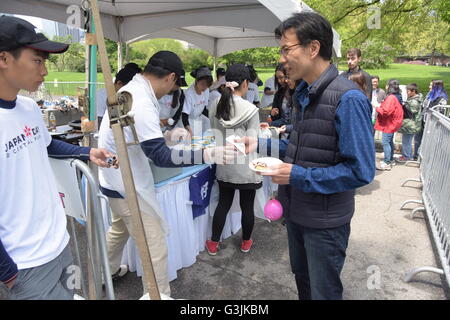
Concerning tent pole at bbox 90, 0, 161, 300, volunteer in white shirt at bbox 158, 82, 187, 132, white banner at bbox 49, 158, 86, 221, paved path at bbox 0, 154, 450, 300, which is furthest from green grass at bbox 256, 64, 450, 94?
tent pole at bbox 90, 0, 161, 300

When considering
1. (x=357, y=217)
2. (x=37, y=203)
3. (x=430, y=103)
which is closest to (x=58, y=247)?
(x=37, y=203)

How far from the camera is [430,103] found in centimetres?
752

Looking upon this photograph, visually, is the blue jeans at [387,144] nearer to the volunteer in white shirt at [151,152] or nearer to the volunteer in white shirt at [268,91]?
the volunteer in white shirt at [268,91]

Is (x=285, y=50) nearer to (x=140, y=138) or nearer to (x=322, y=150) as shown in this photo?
(x=322, y=150)

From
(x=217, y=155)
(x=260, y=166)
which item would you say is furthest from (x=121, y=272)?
(x=260, y=166)

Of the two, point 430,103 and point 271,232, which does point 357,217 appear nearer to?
point 271,232

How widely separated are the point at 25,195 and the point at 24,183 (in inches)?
2.0

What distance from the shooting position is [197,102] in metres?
5.46

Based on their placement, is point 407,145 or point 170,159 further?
point 407,145

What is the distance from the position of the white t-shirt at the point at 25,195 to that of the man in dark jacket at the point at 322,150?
1063 millimetres

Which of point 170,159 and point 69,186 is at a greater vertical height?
point 170,159

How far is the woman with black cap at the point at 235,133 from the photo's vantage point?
287 centimetres

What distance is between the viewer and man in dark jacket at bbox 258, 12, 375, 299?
56.2 inches
